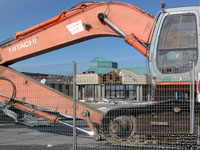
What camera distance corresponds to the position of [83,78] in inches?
258

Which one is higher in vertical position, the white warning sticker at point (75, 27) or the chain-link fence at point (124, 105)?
the white warning sticker at point (75, 27)

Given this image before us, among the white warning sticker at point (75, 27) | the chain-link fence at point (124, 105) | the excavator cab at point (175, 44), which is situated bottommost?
the chain-link fence at point (124, 105)

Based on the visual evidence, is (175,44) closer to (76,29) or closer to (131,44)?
(131,44)

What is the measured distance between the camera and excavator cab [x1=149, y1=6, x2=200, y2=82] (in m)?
6.14

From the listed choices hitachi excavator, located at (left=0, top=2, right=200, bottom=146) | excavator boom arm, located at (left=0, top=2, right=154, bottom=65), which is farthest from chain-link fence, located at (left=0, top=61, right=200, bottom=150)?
excavator boom arm, located at (left=0, top=2, right=154, bottom=65)

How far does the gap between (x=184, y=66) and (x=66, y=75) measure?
9.27ft

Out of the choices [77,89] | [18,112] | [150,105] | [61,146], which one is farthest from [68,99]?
[18,112]

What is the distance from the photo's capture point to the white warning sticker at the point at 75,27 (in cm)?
805

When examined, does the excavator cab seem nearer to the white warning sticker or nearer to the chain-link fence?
the chain-link fence

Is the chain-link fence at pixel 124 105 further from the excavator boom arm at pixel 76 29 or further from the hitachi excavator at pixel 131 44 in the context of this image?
the excavator boom arm at pixel 76 29

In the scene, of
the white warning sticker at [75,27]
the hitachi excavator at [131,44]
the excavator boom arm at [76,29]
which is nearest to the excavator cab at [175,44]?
the hitachi excavator at [131,44]

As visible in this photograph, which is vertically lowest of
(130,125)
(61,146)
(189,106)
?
(61,146)

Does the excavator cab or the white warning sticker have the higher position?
the white warning sticker

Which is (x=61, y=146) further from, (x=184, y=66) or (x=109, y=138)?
(x=184, y=66)
